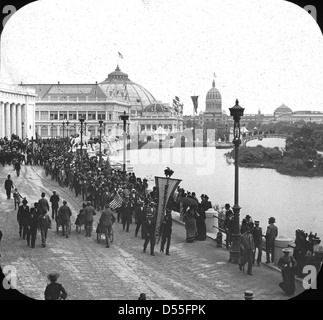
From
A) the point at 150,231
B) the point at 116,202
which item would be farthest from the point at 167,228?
the point at 116,202

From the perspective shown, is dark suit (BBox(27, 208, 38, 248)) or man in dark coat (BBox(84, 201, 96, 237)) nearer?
dark suit (BBox(27, 208, 38, 248))

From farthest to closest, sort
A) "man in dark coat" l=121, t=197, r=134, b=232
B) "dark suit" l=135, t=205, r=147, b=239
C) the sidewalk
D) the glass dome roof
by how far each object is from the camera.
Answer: the glass dome roof < "man in dark coat" l=121, t=197, r=134, b=232 < "dark suit" l=135, t=205, r=147, b=239 < the sidewalk

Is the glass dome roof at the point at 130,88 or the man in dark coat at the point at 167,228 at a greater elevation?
the glass dome roof at the point at 130,88

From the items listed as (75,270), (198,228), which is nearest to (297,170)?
(198,228)

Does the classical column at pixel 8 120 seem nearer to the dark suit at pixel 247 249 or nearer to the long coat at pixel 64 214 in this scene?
the long coat at pixel 64 214

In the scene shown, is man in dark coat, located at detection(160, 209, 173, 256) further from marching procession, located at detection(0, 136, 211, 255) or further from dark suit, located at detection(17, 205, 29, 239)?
dark suit, located at detection(17, 205, 29, 239)

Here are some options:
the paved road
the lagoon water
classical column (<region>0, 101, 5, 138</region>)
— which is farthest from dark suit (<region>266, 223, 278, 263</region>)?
classical column (<region>0, 101, 5, 138</region>)

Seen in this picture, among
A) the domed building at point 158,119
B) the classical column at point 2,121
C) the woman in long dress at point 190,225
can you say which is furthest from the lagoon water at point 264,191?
the domed building at point 158,119
